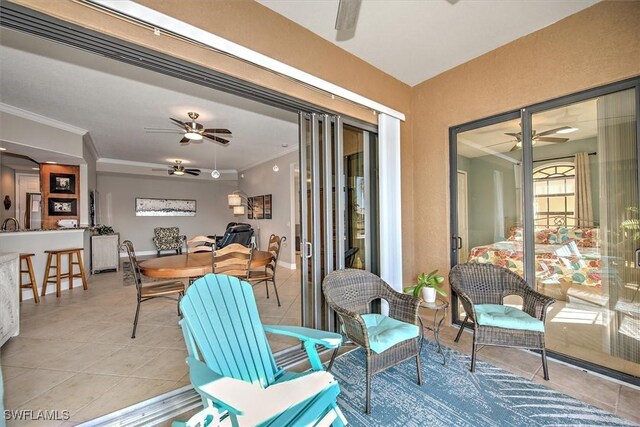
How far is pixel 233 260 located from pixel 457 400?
249 centimetres

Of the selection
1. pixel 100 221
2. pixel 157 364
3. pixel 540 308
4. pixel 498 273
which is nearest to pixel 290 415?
pixel 157 364

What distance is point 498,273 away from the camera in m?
2.55

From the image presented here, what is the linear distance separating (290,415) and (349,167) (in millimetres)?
2298

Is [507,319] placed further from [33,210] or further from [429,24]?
[33,210]

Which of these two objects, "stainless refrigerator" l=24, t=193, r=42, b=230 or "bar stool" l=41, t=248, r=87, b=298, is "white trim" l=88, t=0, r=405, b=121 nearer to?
"bar stool" l=41, t=248, r=87, b=298

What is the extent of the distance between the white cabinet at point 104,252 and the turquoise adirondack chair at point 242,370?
6.05 m

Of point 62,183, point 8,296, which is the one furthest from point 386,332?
point 62,183

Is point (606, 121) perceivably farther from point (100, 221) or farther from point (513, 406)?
point (100, 221)

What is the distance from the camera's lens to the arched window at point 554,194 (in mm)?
2369

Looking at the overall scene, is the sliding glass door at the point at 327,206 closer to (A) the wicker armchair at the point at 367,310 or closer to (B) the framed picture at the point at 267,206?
(A) the wicker armchair at the point at 367,310

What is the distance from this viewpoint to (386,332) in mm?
1914

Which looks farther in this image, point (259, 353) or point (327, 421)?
point (259, 353)

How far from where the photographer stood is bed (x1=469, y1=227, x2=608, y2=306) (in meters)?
2.26

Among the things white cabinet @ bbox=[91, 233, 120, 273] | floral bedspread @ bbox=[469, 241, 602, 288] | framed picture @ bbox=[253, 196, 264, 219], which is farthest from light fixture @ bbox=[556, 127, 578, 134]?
white cabinet @ bbox=[91, 233, 120, 273]
